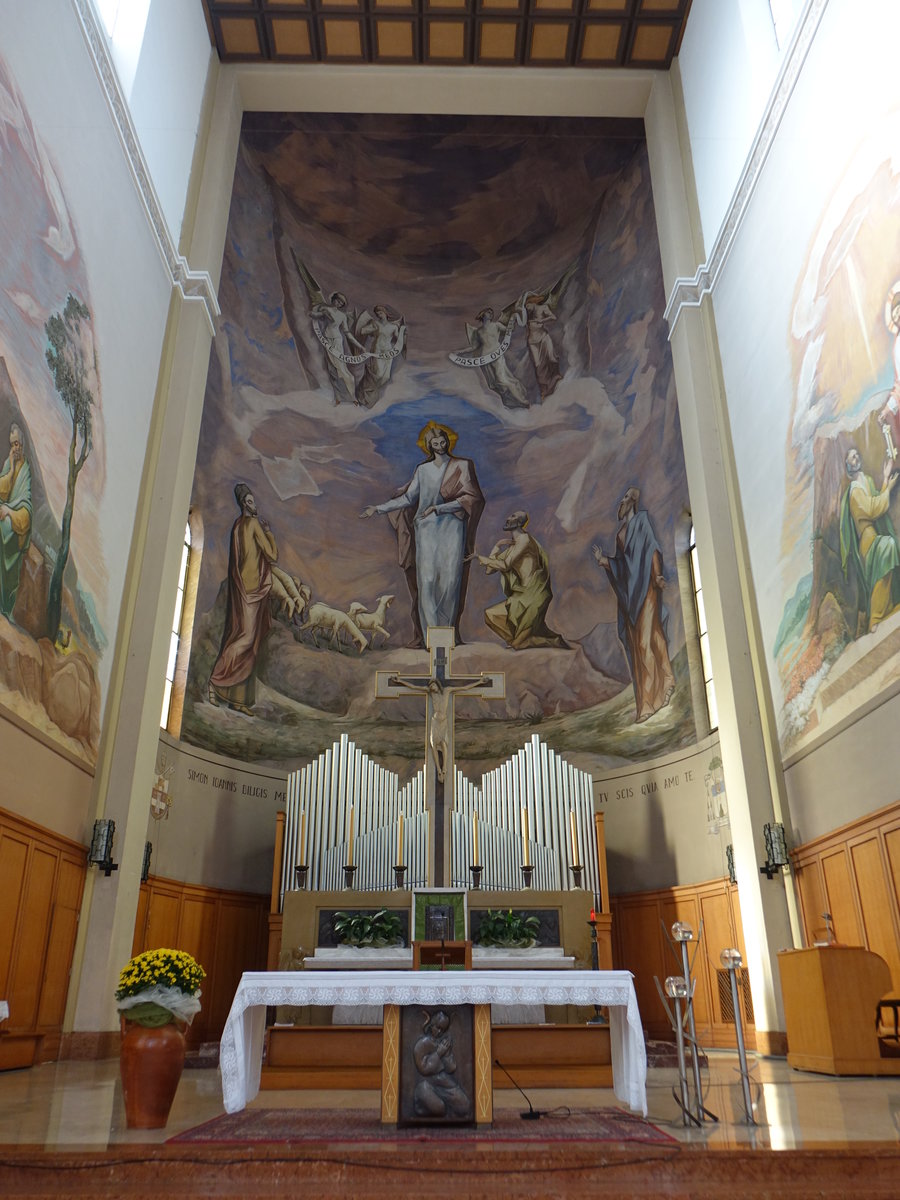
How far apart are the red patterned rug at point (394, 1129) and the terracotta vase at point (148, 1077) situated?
0.20 m

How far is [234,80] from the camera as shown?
46.6 ft

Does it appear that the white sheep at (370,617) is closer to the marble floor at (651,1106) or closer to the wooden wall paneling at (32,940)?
the wooden wall paneling at (32,940)

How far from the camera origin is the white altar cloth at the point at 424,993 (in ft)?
15.8

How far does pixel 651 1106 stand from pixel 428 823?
5902mm

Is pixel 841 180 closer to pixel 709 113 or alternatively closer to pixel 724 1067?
pixel 709 113

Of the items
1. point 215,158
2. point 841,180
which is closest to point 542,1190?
point 841,180

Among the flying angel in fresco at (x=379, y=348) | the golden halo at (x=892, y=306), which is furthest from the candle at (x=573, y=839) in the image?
the flying angel in fresco at (x=379, y=348)

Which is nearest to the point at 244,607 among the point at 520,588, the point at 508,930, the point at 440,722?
the point at 440,722

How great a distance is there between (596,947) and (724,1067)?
292 centimetres

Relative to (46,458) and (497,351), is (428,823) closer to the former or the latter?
(46,458)

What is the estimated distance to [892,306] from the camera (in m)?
7.28

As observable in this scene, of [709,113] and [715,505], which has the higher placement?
[709,113]

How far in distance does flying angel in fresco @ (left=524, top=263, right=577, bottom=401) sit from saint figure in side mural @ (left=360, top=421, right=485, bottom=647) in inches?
71.5

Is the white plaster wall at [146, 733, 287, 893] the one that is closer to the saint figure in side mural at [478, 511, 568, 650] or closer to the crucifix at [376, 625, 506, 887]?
the crucifix at [376, 625, 506, 887]
